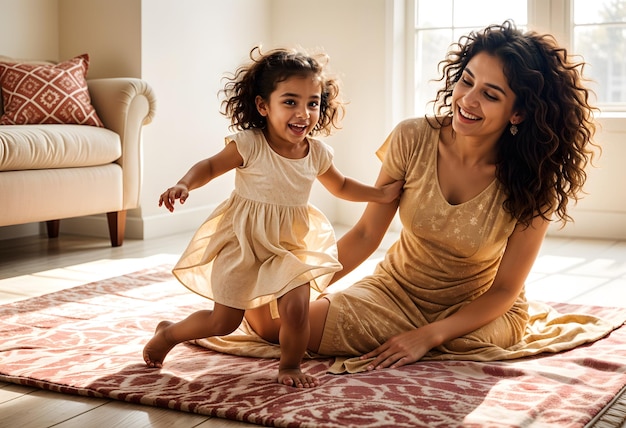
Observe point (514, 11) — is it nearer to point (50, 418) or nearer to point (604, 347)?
point (604, 347)

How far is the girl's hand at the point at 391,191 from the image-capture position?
241cm

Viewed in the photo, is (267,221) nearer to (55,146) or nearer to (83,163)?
(55,146)

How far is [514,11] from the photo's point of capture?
507 centimetres

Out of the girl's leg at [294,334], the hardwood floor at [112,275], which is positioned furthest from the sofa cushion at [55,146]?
the girl's leg at [294,334]

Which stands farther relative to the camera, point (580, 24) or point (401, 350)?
point (580, 24)

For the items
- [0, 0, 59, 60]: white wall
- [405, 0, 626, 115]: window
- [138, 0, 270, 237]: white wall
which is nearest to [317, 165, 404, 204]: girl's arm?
[138, 0, 270, 237]: white wall

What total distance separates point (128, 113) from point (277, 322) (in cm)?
220

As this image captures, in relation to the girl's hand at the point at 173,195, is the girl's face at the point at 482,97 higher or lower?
higher

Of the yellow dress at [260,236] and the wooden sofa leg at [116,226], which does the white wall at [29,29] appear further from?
the yellow dress at [260,236]

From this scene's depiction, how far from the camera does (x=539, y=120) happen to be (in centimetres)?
226

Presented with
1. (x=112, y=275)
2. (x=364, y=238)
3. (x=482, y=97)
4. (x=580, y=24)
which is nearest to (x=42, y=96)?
(x=112, y=275)

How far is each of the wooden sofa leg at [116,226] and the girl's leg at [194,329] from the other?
215cm

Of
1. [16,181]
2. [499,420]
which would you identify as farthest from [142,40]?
[499,420]

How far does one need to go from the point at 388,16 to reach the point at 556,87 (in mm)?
2998
